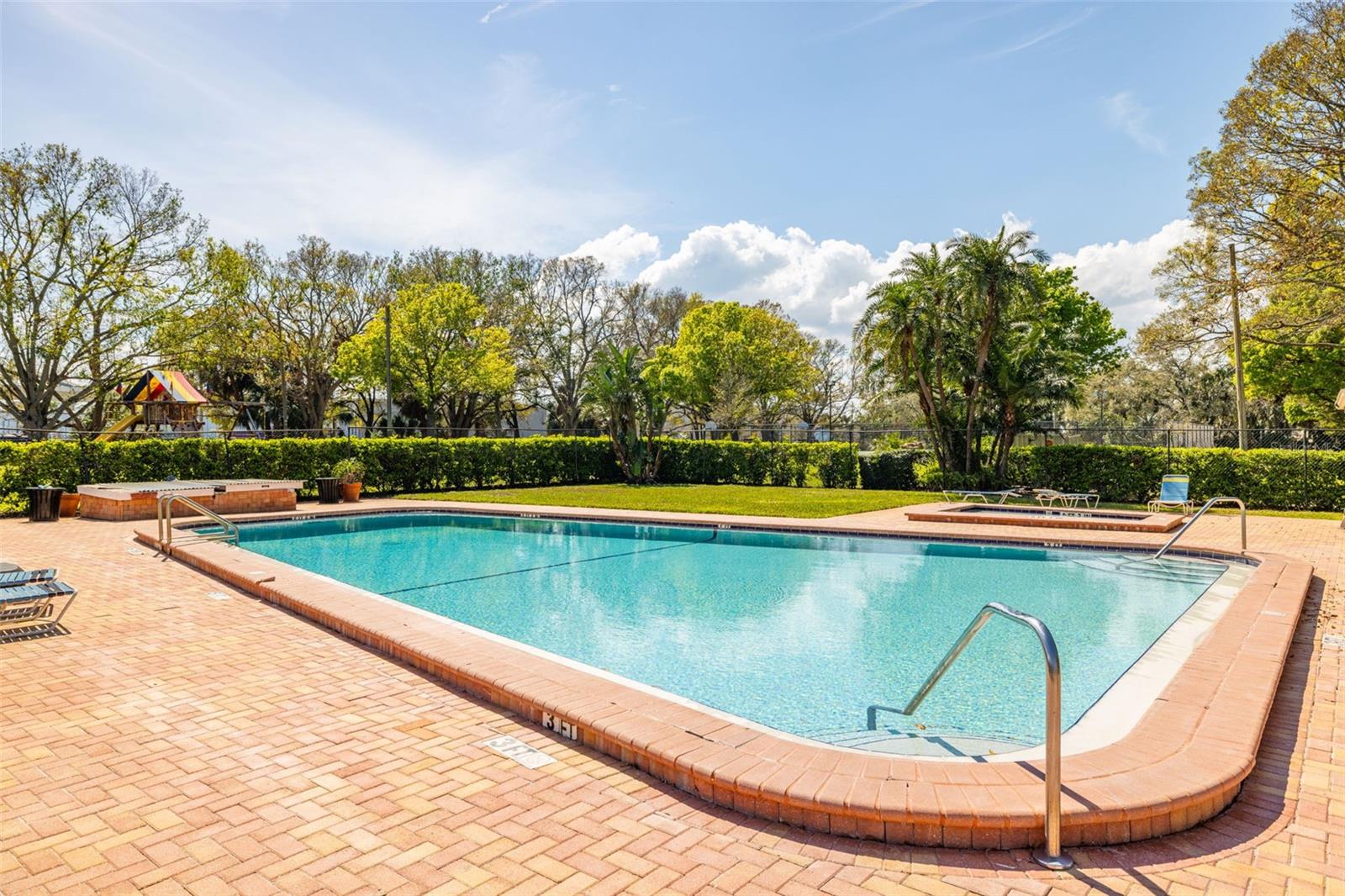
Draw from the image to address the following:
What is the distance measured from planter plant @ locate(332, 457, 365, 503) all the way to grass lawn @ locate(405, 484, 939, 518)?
5.84 feet

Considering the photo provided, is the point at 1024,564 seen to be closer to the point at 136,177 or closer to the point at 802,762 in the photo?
the point at 802,762

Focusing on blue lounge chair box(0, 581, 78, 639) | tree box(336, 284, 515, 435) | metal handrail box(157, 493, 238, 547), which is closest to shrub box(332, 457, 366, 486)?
metal handrail box(157, 493, 238, 547)

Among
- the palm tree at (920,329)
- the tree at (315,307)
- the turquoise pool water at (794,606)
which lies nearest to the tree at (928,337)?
the palm tree at (920,329)

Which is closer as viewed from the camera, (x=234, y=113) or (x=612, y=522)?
(x=234, y=113)

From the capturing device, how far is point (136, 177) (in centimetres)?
2417

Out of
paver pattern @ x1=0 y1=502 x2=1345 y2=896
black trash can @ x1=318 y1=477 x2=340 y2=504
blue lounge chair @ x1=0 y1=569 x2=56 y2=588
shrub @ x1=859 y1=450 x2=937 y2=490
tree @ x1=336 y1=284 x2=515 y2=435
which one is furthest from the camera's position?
tree @ x1=336 y1=284 x2=515 y2=435

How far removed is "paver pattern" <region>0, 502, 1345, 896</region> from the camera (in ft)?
8.53

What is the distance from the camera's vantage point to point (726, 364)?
37.2 m

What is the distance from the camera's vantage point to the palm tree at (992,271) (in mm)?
19906

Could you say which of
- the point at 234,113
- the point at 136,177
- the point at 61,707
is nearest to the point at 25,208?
the point at 136,177

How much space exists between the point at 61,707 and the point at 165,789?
1683 millimetres

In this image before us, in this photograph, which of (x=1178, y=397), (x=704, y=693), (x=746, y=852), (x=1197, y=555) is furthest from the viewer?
(x=1178, y=397)

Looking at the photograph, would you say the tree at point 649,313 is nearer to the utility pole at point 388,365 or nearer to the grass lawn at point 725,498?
the utility pole at point 388,365

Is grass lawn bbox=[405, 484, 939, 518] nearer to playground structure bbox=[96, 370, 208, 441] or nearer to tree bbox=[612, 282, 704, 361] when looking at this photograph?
playground structure bbox=[96, 370, 208, 441]
